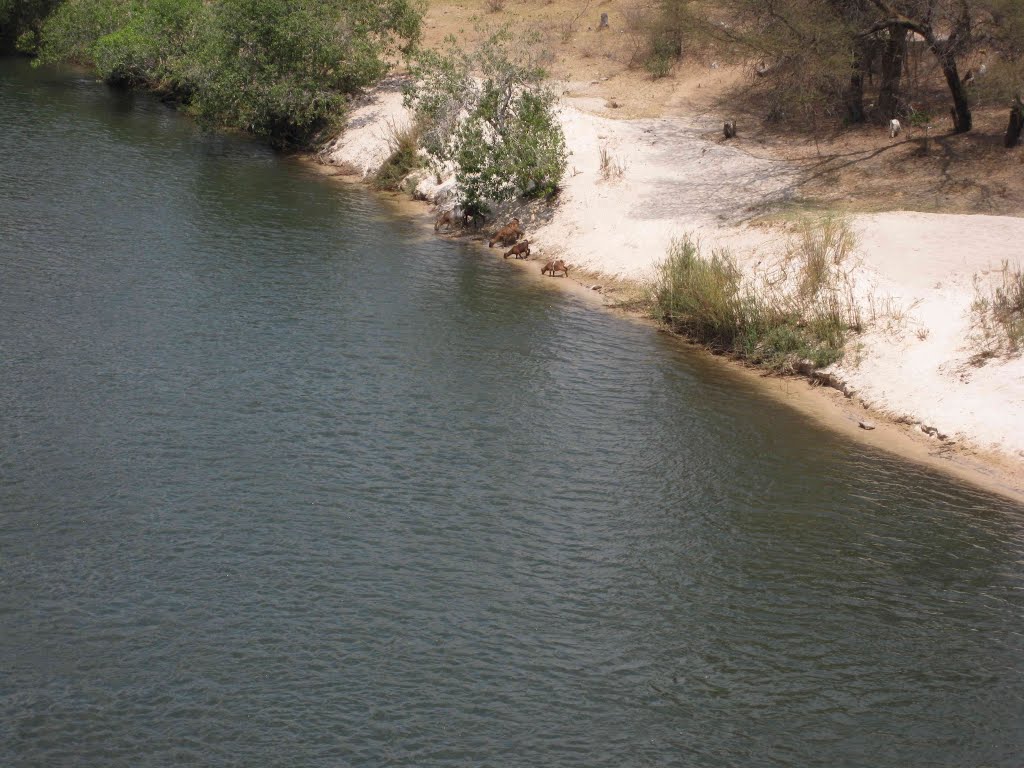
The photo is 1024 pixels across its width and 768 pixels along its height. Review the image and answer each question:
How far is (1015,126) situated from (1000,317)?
9.66m

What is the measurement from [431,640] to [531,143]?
2008 cm

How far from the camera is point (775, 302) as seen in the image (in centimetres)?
2203

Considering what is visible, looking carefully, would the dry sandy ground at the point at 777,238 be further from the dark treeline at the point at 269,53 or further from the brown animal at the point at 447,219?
the dark treeline at the point at 269,53

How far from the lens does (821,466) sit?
1755 centimetres

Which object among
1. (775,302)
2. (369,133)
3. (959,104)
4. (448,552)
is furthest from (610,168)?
(448,552)

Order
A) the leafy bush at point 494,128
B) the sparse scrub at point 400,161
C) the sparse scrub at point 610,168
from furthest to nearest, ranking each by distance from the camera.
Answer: the sparse scrub at point 400,161
the leafy bush at point 494,128
the sparse scrub at point 610,168

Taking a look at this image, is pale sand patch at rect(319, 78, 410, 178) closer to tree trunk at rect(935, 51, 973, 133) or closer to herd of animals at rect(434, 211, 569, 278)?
herd of animals at rect(434, 211, 569, 278)

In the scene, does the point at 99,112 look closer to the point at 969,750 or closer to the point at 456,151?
the point at 456,151

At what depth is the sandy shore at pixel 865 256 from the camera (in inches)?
723

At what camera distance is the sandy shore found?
723 inches

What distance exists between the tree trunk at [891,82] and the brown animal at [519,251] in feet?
36.2

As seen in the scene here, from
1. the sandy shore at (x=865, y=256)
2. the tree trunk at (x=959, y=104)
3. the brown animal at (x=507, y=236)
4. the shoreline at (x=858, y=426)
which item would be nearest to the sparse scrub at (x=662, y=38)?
the sandy shore at (x=865, y=256)

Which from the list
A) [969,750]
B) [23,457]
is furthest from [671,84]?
[969,750]

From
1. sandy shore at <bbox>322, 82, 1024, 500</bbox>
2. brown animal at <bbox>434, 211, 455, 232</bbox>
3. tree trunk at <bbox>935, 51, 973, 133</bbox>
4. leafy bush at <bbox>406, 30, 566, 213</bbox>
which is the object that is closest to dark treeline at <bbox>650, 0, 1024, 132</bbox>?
tree trunk at <bbox>935, 51, 973, 133</bbox>
